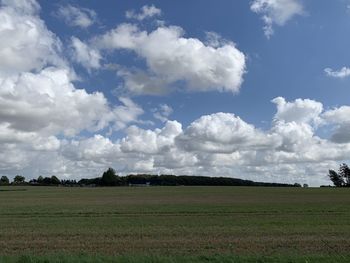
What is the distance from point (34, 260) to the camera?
45.9 ft

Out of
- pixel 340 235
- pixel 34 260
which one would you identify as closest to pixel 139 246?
pixel 34 260

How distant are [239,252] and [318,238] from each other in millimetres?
5854

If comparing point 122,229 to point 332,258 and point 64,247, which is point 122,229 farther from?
point 332,258

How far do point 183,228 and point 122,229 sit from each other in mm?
3253

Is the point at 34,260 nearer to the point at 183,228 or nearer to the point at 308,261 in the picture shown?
the point at 308,261

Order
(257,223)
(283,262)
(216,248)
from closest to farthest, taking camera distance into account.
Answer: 1. (283,262)
2. (216,248)
3. (257,223)

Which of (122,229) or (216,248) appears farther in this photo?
(122,229)

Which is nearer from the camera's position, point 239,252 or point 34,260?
point 34,260

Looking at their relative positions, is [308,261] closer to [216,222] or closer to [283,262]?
[283,262]

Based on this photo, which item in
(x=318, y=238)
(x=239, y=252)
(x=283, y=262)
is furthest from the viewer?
(x=318, y=238)

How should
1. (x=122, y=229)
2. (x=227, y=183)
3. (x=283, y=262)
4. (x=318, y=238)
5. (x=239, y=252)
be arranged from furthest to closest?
(x=227, y=183) < (x=122, y=229) < (x=318, y=238) < (x=239, y=252) < (x=283, y=262)

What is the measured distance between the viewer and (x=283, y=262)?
13.9m

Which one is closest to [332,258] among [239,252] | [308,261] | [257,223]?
[308,261]

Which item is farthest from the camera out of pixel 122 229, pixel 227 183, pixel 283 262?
pixel 227 183
